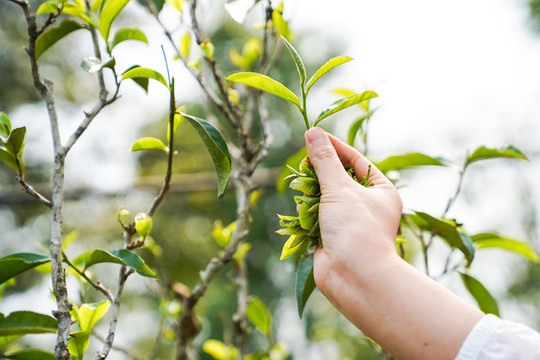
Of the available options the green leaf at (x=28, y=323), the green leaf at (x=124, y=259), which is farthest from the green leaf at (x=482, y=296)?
the green leaf at (x=28, y=323)

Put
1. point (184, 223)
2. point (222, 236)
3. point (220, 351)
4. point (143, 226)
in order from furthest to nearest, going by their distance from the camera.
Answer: point (184, 223), point (220, 351), point (222, 236), point (143, 226)

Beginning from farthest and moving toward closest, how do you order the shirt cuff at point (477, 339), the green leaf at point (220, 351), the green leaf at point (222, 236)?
the green leaf at point (220, 351)
the green leaf at point (222, 236)
the shirt cuff at point (477, 339)

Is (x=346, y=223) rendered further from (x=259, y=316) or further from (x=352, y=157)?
(x=259, y=316)

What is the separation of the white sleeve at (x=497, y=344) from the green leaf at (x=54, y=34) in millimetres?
683

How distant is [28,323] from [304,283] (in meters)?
0.41

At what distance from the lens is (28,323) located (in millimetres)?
576

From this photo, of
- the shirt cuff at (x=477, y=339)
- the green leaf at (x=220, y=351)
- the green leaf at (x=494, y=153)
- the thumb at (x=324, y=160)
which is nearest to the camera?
the shirt cuff at (x=477, y=339)

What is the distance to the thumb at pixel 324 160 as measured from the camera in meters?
0.49

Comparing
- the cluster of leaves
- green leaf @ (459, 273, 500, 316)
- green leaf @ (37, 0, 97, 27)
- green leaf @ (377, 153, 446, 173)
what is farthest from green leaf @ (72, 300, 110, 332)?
green leaf @ (459, 273, 500, 316)

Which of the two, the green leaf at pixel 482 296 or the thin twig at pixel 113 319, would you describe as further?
the green leaf at pixel 482 296

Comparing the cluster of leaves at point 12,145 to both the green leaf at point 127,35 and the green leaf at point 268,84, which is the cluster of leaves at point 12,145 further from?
the green leaf at point 268,84

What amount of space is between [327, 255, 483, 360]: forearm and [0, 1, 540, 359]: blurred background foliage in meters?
2.57

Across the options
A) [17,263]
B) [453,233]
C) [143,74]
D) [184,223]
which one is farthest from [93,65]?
[184,223]

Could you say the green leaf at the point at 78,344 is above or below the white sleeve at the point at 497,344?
below
